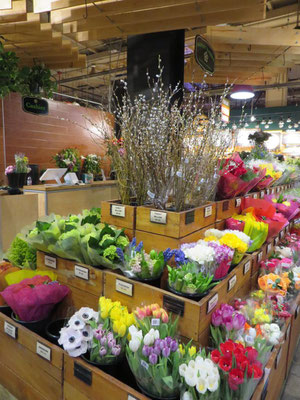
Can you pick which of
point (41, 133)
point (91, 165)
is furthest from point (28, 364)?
point (91, 165)

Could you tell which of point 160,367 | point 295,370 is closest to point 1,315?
point 160,367

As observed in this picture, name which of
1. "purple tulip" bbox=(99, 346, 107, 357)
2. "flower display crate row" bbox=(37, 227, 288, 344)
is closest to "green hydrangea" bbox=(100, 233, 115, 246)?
"flower display crate row" bbox=(37, 227, 288, 344)

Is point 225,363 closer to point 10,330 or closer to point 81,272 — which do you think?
point 81,272

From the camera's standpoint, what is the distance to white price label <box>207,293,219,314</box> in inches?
50.4

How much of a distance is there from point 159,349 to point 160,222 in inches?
25.8

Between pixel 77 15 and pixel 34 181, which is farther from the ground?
pixel 77 15

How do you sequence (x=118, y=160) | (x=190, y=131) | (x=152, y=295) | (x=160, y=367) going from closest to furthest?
(x=160, y=367) → (x=152, y=295) → (x=190, y=131) → (x=118, y=160)

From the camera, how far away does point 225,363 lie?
107 centimetres

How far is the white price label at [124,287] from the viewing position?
1.42 meters

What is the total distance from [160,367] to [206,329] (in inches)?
12.5

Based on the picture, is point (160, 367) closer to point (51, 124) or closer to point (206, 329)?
point (206, 329)

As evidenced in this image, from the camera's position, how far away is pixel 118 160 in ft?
6.23

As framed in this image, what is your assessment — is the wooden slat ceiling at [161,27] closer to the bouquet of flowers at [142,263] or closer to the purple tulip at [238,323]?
the bouquet of flowers at [142,263]

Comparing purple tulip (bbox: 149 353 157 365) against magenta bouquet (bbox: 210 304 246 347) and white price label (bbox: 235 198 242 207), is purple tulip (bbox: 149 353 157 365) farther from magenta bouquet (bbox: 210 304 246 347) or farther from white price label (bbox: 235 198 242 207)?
white price label (bbox: 235 198 242 207)
